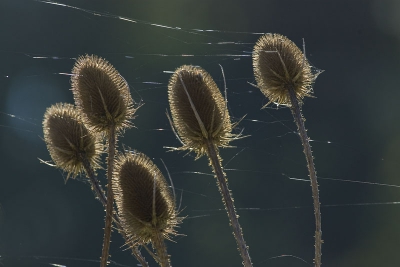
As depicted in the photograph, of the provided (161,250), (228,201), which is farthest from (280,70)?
(161,250)

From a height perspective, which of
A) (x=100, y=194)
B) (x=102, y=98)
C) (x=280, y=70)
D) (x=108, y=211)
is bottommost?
(x=108, y=211)

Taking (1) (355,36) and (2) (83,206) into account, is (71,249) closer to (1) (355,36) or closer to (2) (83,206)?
(2) (83,206)

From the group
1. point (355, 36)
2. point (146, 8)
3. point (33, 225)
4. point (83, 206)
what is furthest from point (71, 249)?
point (355, 36)

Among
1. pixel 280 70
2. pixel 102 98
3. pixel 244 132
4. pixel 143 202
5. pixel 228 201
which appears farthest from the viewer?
pixel 244 132

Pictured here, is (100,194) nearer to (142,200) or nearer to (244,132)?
(142,200)

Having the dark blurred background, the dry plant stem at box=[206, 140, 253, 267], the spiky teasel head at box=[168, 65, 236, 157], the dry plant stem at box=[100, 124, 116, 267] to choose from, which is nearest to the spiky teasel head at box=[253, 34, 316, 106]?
the spiky teasel head at box=[168, 65, 236, 157]

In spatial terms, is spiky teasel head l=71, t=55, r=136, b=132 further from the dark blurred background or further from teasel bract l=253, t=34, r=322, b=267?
the dark blurred background
